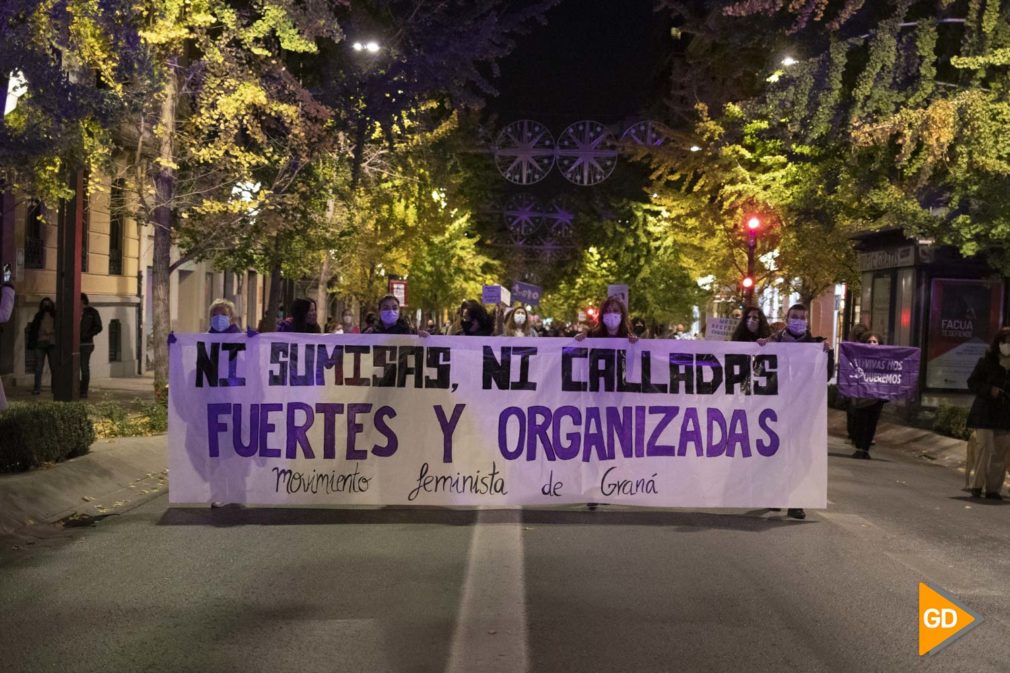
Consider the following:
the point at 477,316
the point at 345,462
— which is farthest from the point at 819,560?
the point at 477,316

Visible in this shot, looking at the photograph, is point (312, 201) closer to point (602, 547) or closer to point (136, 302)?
point (136, 302)

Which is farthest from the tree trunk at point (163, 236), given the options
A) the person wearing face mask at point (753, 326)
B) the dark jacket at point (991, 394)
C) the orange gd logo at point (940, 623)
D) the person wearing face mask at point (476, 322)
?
the orange gd logo at point (940, 623)

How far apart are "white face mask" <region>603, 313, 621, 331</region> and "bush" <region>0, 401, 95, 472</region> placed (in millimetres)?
5460

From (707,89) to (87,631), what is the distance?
25.4m

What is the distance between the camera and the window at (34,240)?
2263 centimetres

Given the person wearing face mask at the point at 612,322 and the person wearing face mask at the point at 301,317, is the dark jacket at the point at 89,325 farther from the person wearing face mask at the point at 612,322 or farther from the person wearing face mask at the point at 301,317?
the person wearing face mask at the point at 612,322

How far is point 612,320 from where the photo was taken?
10727 millimetres

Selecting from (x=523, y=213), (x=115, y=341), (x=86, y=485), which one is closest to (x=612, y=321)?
(x=86, y=485)

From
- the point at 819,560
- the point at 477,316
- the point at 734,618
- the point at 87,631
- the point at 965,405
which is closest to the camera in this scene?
the point at 87,631

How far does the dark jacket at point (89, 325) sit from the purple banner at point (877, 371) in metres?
13.4

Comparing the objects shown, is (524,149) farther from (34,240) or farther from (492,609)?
(492,609)

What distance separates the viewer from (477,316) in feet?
44.1

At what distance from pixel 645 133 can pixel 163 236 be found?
1590 cm

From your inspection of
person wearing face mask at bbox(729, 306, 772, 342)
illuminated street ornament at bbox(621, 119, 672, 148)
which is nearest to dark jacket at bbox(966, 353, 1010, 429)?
person wearing face mask at bbox(729, 306, 772, 342)
